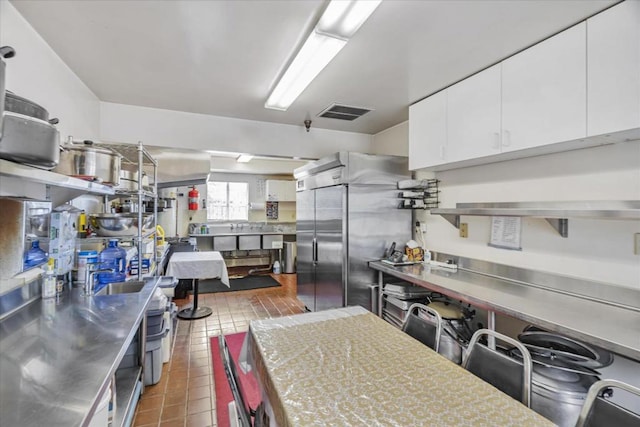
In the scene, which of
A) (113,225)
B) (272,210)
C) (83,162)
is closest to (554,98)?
(83,162)

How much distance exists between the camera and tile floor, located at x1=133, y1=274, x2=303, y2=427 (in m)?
2.10

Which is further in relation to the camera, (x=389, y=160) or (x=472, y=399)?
(x=389, y=160)

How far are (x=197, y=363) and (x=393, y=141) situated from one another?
3409mm

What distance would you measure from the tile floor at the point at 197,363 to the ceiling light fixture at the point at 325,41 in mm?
2608

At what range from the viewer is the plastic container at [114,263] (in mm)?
2281

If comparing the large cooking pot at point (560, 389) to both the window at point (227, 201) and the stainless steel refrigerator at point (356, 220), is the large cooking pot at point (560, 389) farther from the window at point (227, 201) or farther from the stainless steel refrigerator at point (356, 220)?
the window at point (227, 201)

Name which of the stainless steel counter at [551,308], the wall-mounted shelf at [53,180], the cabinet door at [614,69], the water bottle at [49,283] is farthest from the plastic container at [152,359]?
the cabinet door at [614,69]

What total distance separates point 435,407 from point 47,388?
1290mm

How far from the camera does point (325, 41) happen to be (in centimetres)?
188

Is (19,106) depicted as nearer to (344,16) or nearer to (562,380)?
(344,16)

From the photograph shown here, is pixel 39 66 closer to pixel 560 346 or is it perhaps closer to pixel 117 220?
pixel 117 220

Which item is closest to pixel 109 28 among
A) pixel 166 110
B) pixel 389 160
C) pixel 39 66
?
pixel 39 66

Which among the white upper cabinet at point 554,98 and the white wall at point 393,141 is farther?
the white wall at point 393,141

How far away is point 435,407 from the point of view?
1.08 meters
